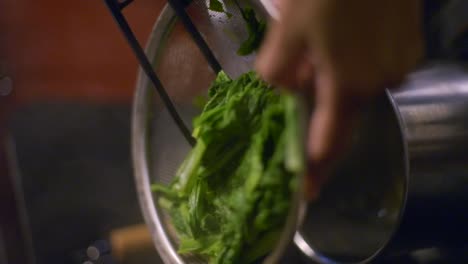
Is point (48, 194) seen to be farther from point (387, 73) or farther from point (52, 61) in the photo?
point (387, 73)


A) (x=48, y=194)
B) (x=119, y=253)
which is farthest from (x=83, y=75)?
(x=119, y=253)

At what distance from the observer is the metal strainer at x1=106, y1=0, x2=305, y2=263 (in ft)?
2.70

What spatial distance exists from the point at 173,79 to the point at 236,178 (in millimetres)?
318

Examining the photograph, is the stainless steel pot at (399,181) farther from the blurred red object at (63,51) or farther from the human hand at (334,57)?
the blurred red object at (63,51)

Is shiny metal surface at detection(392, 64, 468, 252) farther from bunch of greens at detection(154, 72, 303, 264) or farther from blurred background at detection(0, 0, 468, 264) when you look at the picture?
blurred background at detection(0, 0, 468, 264)

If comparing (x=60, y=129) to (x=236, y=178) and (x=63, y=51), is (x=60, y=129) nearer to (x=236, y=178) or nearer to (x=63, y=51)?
(x=63, y=51)

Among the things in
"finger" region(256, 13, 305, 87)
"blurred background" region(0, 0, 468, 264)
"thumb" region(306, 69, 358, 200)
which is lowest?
"blurred background" region(0, 0, 468, 264)

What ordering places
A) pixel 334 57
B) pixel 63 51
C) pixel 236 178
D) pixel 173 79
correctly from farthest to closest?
1. pixel 63 51
2. pixel 173 79
3. pixel 236 178
4. pixel 334 57

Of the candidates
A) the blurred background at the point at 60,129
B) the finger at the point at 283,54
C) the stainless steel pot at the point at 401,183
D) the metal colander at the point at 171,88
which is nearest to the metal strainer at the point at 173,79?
the metal colander at the point at 171,88

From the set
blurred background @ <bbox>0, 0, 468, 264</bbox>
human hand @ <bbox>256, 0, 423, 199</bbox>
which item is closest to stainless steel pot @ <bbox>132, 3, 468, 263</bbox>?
human hand @ <bbox>256, 0, 423, 199</bbox>

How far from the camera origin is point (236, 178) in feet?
2.33

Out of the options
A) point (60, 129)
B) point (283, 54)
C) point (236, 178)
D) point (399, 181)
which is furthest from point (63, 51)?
point (283, 54)

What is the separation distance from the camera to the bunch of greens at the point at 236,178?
1.95 feet

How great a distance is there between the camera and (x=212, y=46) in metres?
0.86
